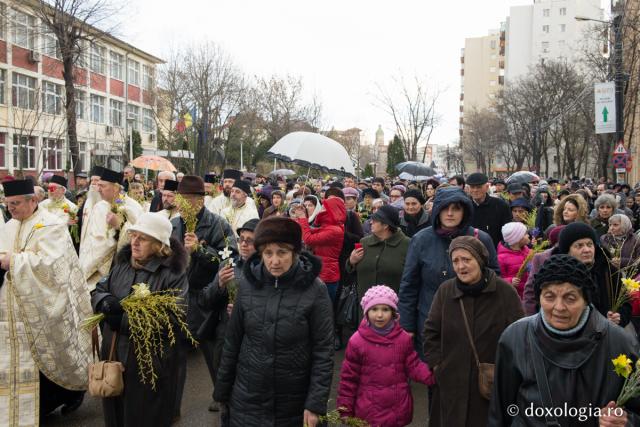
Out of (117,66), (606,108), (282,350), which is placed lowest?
(282,350)

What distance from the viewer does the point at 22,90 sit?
36.6 metres

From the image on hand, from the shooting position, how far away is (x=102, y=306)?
4.41 meters

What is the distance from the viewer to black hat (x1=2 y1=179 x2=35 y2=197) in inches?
217

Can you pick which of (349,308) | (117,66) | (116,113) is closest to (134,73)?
(117,66)

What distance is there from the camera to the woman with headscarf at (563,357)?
3004mm

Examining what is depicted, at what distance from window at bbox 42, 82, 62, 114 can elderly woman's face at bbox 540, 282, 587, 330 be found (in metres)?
35.6

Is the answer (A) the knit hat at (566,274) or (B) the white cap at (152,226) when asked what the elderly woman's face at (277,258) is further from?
(A) the knit hat at (566,274)

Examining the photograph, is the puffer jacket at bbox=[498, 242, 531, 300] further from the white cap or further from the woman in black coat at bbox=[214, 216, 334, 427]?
the white cap

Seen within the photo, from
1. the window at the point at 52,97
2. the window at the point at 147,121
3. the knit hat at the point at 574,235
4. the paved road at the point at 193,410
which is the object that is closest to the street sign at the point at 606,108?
the paved road at the point at 193,410

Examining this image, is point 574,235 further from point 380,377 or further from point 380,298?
point 380,377

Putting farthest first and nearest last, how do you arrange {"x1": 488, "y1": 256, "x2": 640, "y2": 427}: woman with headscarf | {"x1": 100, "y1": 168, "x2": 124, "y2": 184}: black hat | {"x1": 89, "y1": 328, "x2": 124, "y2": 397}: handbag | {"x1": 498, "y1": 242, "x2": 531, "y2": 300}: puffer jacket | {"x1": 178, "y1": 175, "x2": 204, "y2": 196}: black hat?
{"x1": 100, "y1": 168, "x2": 124, "y2": 184}: black hat, {"x1": 498, "y1": 242, "x2": 531, "y2": 300}: puffer jacket, {"x1": 178, "y1": 175, "x2": 204, "y2": 196}: black hat, {"x1": 89, "y1": 328, "x2": 124, "y2": 397}: handbag, {"x1": 488, "y1": 256, "x2": 640, "y2": 427}: woman with headscarf

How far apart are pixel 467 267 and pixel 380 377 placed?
1.16 m

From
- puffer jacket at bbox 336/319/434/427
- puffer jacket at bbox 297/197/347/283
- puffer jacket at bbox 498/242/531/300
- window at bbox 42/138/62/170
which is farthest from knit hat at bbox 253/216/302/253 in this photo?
window at bbox 42/138/62/170

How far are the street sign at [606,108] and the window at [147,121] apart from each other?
42.6 meters
